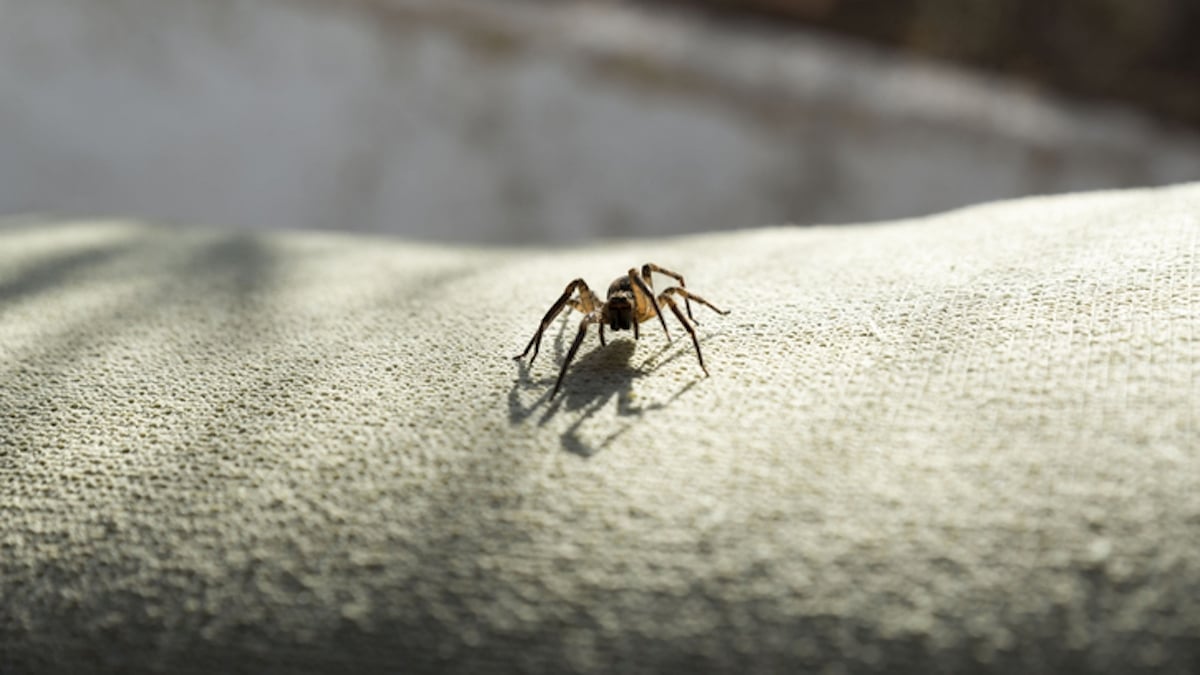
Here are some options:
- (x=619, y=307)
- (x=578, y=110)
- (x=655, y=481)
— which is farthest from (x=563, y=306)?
(x=578, y=110)

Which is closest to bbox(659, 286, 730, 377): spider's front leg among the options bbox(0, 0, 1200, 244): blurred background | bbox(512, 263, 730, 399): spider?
bbox(512, 263, 730, 399): spider

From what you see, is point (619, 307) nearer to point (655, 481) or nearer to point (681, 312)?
point (681, 312)

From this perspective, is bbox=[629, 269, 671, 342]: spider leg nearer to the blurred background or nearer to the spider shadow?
the spider shadow

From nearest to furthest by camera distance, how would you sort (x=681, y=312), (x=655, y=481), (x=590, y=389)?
1. (x=655, y=481)
2. (x=590, y=389)
3. (x=681, y=312)

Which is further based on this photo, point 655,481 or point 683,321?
point 683,321

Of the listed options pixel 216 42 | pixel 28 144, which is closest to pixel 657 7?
pixel 216 42

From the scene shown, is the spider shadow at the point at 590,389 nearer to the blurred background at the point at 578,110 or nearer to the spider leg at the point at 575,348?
the spider leg at the point at 575,348
